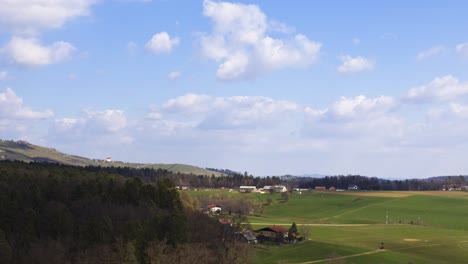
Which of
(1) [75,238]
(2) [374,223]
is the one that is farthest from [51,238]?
Answer: (2) [374,223]

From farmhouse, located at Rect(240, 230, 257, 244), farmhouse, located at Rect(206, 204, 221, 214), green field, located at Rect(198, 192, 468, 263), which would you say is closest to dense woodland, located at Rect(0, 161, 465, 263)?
green field, located at Rect(198, 192, 468, 263)

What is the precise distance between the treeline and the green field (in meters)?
17.9

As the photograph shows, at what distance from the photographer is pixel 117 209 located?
2628 inches

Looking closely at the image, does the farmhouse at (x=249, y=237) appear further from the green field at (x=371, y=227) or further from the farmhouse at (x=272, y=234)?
the farmhouse at (x=272, y=234)

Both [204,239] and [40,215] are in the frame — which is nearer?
[40,215]

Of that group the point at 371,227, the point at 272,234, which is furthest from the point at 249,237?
the point at 371,227

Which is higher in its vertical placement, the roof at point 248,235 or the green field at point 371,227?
the green field at point 371,227

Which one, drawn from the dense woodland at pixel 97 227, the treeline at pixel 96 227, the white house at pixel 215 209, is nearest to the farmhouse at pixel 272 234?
the dense woodland at pixel 97 227

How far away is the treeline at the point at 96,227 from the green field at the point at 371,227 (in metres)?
17.9

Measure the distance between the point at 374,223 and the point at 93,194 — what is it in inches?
3320

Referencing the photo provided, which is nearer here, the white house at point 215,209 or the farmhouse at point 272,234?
the farmhouse at point 272,234

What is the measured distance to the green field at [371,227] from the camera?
82.0 meters

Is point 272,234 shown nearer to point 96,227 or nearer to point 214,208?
point 214,208

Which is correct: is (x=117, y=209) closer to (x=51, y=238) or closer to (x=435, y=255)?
(x=51, y=238)
